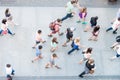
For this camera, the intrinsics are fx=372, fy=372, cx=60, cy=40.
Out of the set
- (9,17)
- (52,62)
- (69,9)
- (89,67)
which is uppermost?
(69,9)

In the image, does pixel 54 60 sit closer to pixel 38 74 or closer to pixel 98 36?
pixel 38 74

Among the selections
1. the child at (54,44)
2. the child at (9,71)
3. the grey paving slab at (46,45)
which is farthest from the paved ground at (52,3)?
the child at (9,71)

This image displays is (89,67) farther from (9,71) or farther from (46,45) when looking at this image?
(9,71)

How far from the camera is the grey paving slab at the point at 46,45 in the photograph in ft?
56.3

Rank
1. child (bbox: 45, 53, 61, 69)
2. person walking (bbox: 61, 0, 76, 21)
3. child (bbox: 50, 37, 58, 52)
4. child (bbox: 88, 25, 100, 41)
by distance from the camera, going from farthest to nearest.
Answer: person walking (bbox: 61, 0, 76, 21) < child (bbox: 88, 25, 100, 41) < child (bbox: 50, 37, 58, 52) < child (bbox: 45, 53, 61, 69)

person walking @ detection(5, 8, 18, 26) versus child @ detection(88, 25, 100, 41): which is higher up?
person walking @ detection(5, 8, 18, 26)

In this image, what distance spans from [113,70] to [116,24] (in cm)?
229

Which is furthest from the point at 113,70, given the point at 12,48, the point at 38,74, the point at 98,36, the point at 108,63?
the point at 12,48

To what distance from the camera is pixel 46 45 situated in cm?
1809

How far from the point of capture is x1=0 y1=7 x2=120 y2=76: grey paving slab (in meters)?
17.2

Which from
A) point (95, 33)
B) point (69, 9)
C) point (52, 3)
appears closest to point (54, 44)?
point (95, 33)

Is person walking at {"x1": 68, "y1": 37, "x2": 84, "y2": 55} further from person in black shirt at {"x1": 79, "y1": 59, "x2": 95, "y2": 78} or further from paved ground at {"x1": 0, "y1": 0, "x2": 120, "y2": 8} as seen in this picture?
paved ground at {"x1": 0, "y1": 0, "x2": 120, "y2": 8}

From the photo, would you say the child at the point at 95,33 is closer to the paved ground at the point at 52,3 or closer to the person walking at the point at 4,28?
the paved ground at the point at 52,3

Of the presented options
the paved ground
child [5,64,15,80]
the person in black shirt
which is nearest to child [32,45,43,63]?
child [5,64,15,80]
